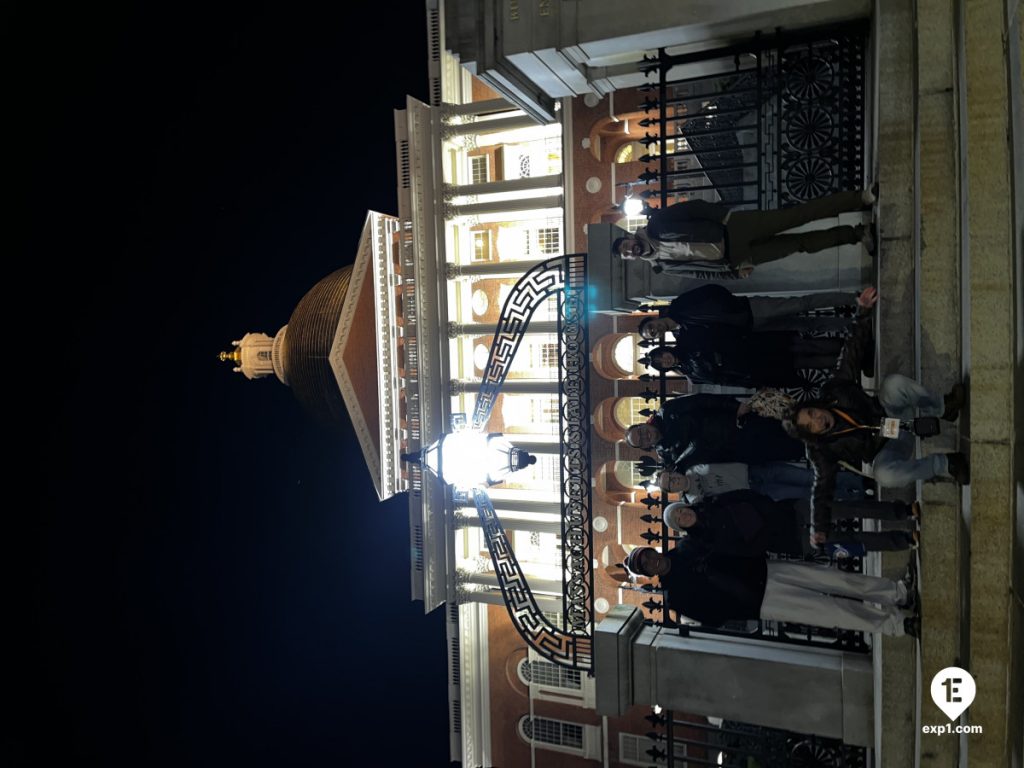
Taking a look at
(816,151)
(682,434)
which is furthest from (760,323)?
(816,151)

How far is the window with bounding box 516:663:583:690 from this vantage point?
65.3 ft

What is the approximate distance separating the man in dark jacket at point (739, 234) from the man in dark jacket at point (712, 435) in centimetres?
152

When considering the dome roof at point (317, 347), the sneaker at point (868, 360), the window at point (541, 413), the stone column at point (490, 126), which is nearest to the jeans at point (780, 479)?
the sneaker at point (868, 360)

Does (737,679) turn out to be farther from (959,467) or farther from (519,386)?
(519,386)

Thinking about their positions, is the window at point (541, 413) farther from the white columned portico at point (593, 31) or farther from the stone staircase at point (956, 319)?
the stone staircase at point (956, 319)

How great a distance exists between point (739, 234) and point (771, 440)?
7.25 feet

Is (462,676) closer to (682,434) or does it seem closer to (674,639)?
(674,639)

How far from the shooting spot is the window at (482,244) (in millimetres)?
22234

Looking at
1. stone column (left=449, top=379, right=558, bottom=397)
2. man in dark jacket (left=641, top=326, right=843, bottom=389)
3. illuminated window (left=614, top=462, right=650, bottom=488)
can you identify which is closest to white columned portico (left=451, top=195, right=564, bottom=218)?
stone column (left=449, top=379, right=558, bottom=397)

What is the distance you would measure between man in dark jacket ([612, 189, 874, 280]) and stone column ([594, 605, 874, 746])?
165 inches

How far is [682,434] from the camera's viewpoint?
27.8ft

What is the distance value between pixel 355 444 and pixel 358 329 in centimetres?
383

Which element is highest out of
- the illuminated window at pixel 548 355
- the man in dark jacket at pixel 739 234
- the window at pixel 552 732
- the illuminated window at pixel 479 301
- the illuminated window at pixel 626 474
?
the illuminated window at pixel 479 301

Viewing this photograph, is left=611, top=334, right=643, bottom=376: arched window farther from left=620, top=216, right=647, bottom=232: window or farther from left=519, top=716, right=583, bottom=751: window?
left=519, top=716, right=583, bottom=751: window
